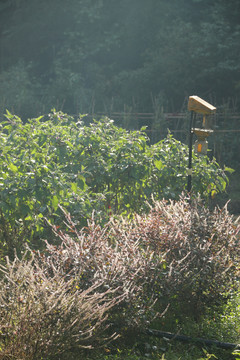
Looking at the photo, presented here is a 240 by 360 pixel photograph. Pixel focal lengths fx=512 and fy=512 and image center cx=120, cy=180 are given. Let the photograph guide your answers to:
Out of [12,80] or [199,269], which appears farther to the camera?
[12,80]

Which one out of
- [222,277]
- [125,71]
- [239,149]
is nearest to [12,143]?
[222,277]

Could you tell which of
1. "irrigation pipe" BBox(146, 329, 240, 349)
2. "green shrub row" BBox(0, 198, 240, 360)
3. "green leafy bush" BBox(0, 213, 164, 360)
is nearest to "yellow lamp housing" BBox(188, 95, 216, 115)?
"green shrub row" BBox(0, 198, 240, 360)

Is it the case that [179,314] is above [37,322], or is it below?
below

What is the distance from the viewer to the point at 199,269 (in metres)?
4.14

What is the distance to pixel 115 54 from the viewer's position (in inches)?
773

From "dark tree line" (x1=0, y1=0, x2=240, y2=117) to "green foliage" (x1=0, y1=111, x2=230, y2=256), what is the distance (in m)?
10.1

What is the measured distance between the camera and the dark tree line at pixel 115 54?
17.0 metres

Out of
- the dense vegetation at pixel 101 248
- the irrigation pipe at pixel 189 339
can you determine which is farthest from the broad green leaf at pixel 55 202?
the irrigation pipe at pixel 189 339

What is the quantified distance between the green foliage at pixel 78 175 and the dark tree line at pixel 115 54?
10140 millimetres

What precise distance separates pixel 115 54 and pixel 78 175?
606 inches

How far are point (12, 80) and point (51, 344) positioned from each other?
56.5 feet

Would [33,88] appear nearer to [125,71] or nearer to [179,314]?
[125,71]

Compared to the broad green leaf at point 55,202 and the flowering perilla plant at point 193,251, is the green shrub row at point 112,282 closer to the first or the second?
the flowering perilla plant at point 193,251

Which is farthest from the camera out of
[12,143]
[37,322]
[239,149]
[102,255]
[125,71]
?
[125,71]
